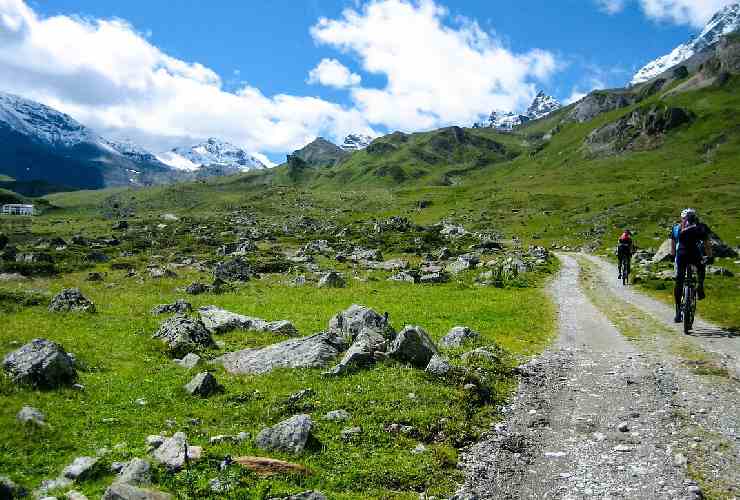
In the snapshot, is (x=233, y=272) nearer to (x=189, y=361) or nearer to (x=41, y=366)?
(x=189, y=361)

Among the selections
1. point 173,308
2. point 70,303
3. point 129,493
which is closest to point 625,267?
point 173,308

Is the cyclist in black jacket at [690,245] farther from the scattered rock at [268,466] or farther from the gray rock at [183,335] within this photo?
the gray rock at [183,335]

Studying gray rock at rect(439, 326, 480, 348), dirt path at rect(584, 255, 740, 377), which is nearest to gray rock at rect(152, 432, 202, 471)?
gray rock at rect(439, 326, 480, 348)

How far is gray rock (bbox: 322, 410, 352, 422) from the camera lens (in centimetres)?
1327

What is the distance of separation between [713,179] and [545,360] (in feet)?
522

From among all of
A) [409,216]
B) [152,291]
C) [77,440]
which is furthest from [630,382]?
[409,216]

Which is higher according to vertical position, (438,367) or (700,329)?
(700,329)

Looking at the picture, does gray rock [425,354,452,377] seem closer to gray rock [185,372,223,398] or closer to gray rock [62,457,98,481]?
gray rock [185,372,223,398]

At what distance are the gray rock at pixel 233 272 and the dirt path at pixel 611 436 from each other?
40.3m

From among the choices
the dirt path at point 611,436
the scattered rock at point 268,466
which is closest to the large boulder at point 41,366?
the scattered rock at point 268,466

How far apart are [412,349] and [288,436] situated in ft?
23.6

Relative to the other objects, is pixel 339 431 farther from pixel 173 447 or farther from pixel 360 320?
pixel 360 320

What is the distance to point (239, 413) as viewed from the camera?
14094 mm

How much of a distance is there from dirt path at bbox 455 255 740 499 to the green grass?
92cm
